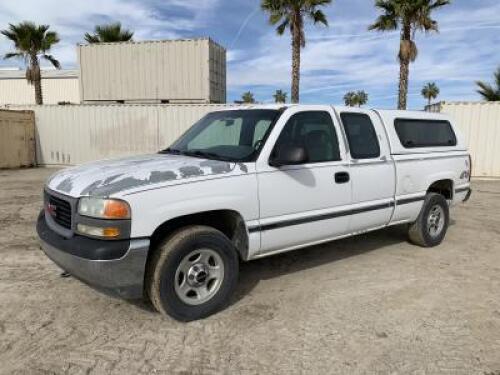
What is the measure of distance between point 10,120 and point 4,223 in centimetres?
1130

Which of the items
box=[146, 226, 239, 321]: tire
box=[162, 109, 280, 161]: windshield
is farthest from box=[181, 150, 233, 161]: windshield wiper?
box=[146, 226, 239, 321]: tire

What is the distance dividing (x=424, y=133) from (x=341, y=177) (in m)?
1.89

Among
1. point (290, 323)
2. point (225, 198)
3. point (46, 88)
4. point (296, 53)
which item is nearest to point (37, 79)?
point (296, 53)

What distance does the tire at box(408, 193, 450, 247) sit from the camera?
548 cm

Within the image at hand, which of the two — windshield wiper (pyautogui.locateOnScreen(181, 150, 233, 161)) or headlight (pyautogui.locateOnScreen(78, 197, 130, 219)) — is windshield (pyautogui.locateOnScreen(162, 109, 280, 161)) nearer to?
windshield wiper (pyautogui.locateOnScreen(181, 150, 233, 161))

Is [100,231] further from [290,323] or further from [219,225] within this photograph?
[290,323]

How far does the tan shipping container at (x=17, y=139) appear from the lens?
1612 cm

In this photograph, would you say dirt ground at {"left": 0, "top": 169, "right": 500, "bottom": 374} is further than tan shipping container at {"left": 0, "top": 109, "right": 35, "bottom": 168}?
No

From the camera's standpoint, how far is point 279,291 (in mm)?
4129

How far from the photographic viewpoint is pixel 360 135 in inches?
182

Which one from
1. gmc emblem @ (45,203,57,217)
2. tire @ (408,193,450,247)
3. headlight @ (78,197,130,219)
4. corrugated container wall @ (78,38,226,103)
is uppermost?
corrugated container wall @ (78,38,226,103)

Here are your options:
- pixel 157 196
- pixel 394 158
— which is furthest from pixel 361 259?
pixel 157 196

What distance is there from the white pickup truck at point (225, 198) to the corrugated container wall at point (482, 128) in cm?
1033

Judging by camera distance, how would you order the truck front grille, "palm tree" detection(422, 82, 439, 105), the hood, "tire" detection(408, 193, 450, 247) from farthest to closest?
"palm tree" detection(422, 82, 439, 105)
"tire" detection(408, 193, 450, 247)
the truck front grille
the hood
